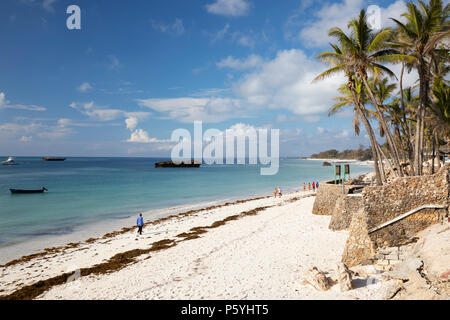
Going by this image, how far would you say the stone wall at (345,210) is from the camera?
455 inches

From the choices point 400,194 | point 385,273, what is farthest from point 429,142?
point 385,273

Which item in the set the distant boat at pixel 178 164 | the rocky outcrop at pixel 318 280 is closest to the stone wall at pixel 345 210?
the rocky outcrop at pixel 318 280

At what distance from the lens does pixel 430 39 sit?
399 inches

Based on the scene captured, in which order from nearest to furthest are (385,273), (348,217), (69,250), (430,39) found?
1. (385,273)
2. (430,39)
3. (348,217)
4. (69,250)

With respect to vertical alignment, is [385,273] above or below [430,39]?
below

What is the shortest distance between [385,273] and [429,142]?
23.8 meters

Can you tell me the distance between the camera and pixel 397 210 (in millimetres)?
7180

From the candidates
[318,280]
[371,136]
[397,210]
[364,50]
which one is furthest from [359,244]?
[364,50]

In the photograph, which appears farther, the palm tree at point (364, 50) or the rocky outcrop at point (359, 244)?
the palm tree at point (364, 50)

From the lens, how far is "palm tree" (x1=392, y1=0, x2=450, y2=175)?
10422 millimetres

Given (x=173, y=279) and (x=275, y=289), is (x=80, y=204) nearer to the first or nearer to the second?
(x=173, y=279)

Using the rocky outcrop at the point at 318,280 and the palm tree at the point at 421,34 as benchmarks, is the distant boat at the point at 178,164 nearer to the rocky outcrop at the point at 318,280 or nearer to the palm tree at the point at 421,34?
the palm tree at the point at 421,34

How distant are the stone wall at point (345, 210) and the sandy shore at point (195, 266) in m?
0.54
